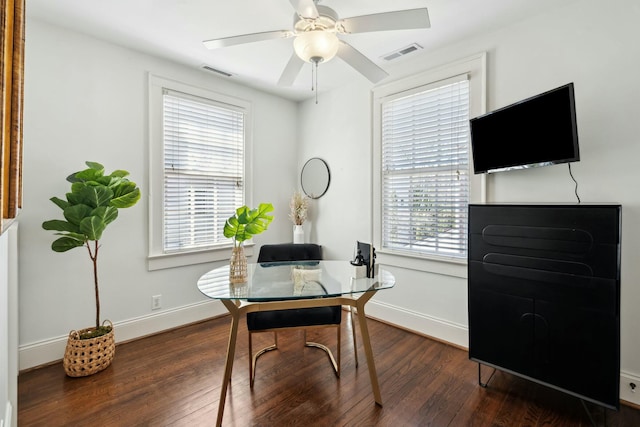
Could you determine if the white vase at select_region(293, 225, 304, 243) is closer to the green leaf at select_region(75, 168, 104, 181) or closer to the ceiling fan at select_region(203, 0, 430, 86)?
the green leaf at select_region(75, 168, 104, 181)

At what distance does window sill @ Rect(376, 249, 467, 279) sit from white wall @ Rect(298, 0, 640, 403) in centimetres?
4

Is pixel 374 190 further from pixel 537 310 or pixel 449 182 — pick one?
pixel 537 310

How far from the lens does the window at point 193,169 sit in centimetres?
296

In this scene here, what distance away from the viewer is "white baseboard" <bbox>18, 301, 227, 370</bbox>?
90.5 inches

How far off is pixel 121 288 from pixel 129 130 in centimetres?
Answer: 145

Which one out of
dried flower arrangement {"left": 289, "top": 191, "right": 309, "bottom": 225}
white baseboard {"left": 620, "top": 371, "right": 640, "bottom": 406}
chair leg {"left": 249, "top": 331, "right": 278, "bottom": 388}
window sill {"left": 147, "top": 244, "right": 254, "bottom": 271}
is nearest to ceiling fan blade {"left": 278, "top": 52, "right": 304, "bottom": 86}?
dried flower arrangement {"left": 289, "top": 191, "right": 309, "bottom": 225}

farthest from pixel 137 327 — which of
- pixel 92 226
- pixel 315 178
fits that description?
pixel 315 178

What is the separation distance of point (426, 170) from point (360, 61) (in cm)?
130

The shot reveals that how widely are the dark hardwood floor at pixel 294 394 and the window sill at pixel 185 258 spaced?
0.76 metres

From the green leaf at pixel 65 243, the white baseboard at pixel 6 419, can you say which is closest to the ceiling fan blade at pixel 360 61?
the green leaf at pixel 65 243

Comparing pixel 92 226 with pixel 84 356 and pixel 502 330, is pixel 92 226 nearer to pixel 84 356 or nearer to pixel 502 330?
pixel 84 356

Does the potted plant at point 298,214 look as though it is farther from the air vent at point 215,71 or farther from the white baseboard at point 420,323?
the air vent at point 215,71

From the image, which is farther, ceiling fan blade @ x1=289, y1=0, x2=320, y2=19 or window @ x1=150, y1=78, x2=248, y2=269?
window @ x1=150, y1=78, x2=248, y2=269

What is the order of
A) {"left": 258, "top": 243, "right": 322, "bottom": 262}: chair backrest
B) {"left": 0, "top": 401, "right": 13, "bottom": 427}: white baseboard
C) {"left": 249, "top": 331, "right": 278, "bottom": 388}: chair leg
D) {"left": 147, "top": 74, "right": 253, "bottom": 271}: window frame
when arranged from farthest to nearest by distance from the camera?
{"left": 147, "top": 74, "right": 253, "bottom": 271}: window frame → {"left": 258, "top": 243, "right": 322, "bottom": 262}: chair backrest → {"left": 249, "top": 331, "right": 278, "bottom": 388}: chair leg → {"left": 0, "top": 401, "right": 13, "bottom": 427}: white baseboard
